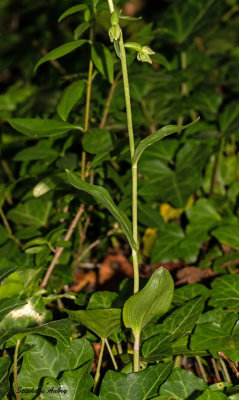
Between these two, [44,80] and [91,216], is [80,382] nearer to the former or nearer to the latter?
[91,216]

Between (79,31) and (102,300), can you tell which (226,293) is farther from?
(79,31)

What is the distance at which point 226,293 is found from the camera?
1.30m

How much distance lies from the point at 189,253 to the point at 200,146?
1.55 feet

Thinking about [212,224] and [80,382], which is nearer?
[80,382]

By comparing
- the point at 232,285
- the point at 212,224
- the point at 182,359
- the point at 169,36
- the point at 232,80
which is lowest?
the point at 182,359

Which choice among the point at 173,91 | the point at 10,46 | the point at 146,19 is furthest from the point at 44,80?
the point at 173,91

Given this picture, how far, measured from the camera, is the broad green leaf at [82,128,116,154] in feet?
4.56

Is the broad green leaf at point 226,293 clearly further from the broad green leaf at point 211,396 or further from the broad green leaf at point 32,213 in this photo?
the broad green leaf at point 32,213

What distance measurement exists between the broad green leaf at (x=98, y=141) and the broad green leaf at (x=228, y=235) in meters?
0.54

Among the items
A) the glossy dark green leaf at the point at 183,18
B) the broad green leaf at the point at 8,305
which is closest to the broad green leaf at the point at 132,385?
the broad green leaf at the point at 8,305

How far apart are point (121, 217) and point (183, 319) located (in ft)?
1.27

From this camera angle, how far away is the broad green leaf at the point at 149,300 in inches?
39.6

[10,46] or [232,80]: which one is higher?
[10,46]

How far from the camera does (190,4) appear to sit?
2.38 m
